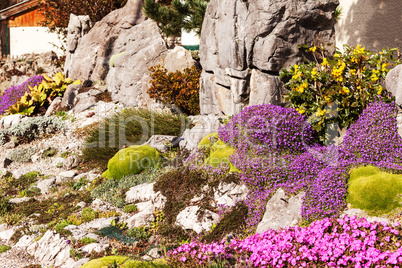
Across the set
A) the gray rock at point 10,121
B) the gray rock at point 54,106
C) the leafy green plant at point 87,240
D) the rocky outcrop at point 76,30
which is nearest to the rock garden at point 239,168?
the leafy green plant at point 87,240

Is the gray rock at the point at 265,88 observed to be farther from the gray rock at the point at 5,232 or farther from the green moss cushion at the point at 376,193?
the gray rock at the point at 5,232

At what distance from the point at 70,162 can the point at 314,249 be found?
694 centimetres

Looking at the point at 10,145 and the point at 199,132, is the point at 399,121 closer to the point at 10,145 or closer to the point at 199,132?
the point at 199,132

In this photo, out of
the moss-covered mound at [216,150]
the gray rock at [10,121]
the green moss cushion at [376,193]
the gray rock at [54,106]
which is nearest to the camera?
the green moss cushion at [376,193]

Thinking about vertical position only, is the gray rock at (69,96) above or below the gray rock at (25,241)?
above

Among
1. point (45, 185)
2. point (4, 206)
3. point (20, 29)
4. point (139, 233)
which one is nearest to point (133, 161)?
point (139, 233)

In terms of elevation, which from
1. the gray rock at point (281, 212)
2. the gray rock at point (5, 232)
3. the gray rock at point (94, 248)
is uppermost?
the gray rock at point (281, 212)

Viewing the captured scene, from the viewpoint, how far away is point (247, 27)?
7.71 metres

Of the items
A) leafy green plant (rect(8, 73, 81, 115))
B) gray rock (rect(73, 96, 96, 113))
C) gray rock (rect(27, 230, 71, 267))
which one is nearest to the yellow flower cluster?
gray rock (rect(27, 230, 71, 267))

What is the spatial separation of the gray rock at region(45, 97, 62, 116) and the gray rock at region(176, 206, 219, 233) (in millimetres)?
8670

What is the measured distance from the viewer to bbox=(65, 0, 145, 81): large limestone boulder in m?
14.8

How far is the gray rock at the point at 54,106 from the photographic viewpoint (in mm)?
12836

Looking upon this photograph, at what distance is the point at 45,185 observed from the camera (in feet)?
27.0

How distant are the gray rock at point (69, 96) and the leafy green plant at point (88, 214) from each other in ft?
23.5
